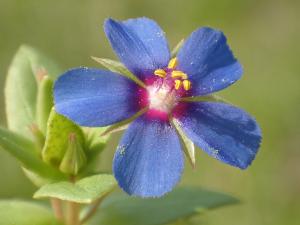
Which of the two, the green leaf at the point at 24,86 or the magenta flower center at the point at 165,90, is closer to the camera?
the magenta flower center at the point at 165,90

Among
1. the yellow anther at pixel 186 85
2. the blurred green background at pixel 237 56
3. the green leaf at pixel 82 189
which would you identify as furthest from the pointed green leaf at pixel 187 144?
the blurred green background at pixel 237 56

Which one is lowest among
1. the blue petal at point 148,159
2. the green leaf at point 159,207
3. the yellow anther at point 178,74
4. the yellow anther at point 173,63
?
the green leaf at point 159,207

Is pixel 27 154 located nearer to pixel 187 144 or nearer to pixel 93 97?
pixel 93 97

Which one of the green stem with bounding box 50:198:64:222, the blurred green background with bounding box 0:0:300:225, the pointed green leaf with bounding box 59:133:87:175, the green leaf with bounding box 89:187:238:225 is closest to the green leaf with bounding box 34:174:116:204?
the pointed green leaf with bounding box 59:133:87:175

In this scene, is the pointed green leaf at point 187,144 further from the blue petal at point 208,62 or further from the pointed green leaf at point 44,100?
the pointed green leaf at point 44,100

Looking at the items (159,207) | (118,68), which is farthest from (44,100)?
(159,207)

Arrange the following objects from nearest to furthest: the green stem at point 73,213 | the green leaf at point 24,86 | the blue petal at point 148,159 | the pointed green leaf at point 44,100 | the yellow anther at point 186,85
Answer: the blue petal at point 148,159 < the yellow anther at point 186,85 < the pointed green leaf at point 44,100 < the green stem at point 73,213 < the green leaf at point 24,86
